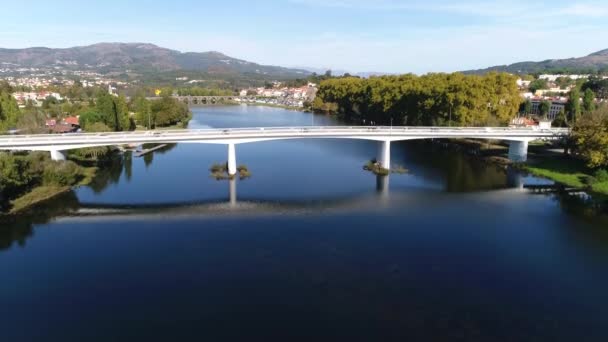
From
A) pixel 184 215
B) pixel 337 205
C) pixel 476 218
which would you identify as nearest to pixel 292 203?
pixel 337 205

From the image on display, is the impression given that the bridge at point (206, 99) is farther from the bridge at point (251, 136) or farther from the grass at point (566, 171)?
the grass at point (566, 171)

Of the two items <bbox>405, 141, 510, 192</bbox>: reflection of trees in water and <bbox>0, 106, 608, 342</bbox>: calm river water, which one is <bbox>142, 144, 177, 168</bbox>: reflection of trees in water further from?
<bbox>405, 141, 510, 192</bbox>: reflection of trees in water

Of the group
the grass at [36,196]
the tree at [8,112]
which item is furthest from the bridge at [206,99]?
the grass at [36,196]

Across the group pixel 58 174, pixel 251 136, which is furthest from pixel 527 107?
pixel 58 174

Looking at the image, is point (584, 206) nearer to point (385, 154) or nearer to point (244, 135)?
point (385, 154)

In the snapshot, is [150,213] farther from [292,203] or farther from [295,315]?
[295,315]

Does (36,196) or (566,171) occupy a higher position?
(566,171)

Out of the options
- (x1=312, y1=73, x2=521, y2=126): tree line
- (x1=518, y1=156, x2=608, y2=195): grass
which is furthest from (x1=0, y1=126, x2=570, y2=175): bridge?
(x1=312, y1=73, x2=521, y2=126): tree line
